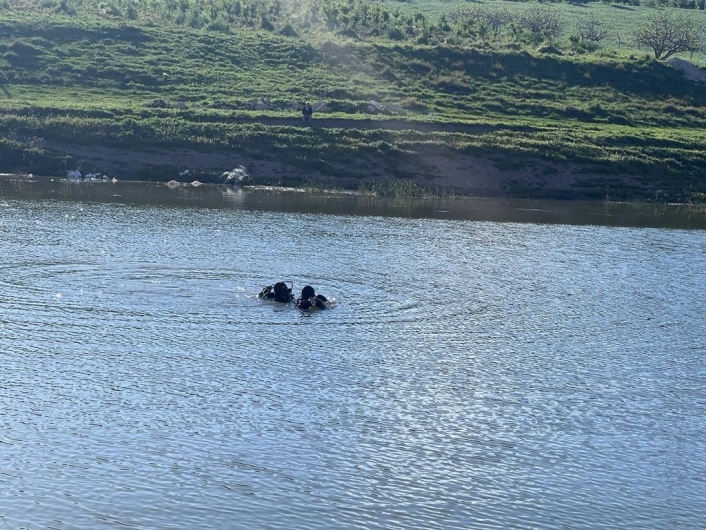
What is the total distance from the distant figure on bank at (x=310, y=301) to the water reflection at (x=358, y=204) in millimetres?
22276

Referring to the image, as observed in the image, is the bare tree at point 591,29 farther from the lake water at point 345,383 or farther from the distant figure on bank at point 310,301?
the distant figure on bank at point 310,301

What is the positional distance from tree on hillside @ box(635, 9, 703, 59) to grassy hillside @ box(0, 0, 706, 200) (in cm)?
979

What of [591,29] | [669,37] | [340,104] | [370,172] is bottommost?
[370,172]

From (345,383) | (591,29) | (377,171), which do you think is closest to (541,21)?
(591,29)

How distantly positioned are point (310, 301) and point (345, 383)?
6.96 m

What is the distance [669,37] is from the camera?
109625 mm

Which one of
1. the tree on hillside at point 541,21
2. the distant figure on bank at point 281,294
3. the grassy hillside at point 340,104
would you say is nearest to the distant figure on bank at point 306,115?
the grassy hillside at point 340,104

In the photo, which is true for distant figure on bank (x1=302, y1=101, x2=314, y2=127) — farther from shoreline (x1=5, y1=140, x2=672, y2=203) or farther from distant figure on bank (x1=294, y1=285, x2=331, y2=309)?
distant figure on bank (x1=294, y1=285, x2=331, y2=309)

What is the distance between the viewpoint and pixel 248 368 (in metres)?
26.4

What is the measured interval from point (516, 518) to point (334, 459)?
3.64 m

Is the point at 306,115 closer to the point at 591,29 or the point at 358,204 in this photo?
the point at 358,204

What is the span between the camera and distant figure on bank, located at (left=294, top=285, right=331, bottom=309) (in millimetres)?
32219

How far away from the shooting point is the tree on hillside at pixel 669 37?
109 metres

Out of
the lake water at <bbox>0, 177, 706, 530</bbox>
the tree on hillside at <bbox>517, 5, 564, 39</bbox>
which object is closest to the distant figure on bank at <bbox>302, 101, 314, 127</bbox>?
the lake water at <bbox>0, 177, 706, 530</bbox>
